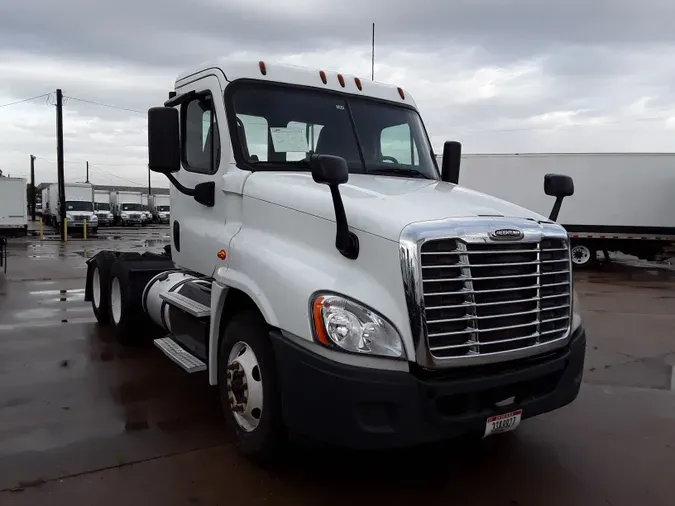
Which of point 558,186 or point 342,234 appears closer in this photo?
point 342,234

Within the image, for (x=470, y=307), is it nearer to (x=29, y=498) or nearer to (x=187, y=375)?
(x=29, y=498)

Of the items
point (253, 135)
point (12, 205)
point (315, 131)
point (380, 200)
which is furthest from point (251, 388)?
point (12, 205)

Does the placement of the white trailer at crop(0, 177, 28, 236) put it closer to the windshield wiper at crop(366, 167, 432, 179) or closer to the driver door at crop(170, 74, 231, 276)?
the driver door at crop(170, 74, 231, 276)

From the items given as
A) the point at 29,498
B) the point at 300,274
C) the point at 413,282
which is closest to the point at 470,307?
the point at 413,282

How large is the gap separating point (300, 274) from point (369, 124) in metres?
1.95

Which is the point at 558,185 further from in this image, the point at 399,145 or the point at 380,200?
the point at 380,200

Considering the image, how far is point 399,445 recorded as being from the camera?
3.17m

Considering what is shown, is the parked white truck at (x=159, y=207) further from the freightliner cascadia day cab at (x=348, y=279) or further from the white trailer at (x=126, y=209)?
the freightliner cascadia day cab at (x=348, y=279)

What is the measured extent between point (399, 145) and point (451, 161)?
649mm

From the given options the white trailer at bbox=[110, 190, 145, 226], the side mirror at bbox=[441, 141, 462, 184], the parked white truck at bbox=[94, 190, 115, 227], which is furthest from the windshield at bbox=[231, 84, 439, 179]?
the white trailer at bbox=[110, 190, 145, 226]

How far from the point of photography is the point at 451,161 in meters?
5.44

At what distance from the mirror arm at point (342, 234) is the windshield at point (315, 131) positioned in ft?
3.97

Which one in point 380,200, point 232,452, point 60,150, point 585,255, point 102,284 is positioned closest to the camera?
point 380,200

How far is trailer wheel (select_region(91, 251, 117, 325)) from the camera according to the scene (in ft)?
25.0
